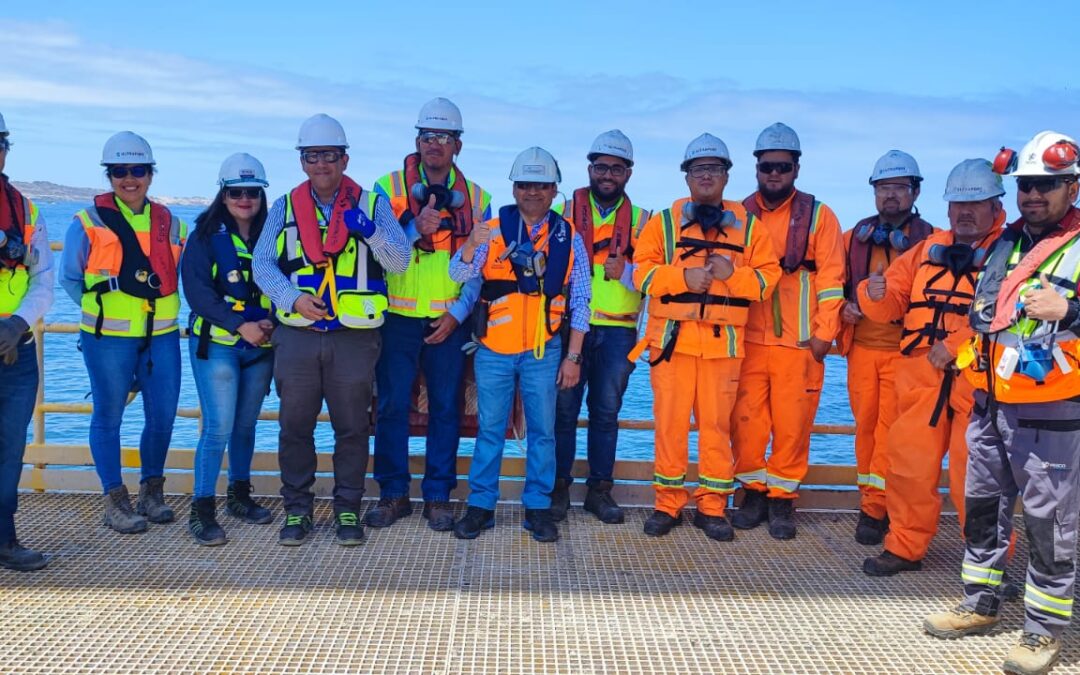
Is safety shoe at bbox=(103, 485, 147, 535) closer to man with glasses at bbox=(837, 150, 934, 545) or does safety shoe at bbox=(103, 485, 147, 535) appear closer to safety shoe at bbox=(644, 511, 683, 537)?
safety shoe at bbox=(644, 511, 683, 537)

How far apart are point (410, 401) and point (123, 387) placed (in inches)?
61.7

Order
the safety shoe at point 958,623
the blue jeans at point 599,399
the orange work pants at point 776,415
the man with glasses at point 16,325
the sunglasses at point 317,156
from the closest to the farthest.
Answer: the safety shoe at point 958,623 → the man with glasses at point 16,325 → the sunglasses at point 317,156 → the orange work pants at point 776,415 → the blue jeans at point 599,399

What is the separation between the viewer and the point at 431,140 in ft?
16.6

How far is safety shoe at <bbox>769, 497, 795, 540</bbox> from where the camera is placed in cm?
515

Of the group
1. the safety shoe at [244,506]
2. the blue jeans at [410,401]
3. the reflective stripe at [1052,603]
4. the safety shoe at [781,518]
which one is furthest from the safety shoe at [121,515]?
the reflective stripe at [1052,603]

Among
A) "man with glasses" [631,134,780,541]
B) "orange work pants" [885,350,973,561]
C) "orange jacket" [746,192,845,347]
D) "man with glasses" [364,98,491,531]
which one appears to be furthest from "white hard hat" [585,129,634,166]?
"orange work pants" [885,350,973,561]

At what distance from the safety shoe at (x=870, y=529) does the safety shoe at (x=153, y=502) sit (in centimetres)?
393

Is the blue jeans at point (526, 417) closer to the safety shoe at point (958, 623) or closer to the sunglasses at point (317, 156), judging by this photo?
the sunglasses at point (317, 156)

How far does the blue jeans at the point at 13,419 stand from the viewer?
→ 14.5 ft

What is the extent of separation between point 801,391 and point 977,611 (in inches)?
61.7

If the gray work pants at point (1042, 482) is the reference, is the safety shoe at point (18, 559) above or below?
below

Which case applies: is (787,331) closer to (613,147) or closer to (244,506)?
(613,147)

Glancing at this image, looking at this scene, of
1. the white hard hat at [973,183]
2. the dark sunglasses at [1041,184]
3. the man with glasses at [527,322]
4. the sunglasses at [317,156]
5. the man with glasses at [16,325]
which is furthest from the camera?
the man with glasses at [527,322]

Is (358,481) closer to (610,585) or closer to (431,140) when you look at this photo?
(610,585)
